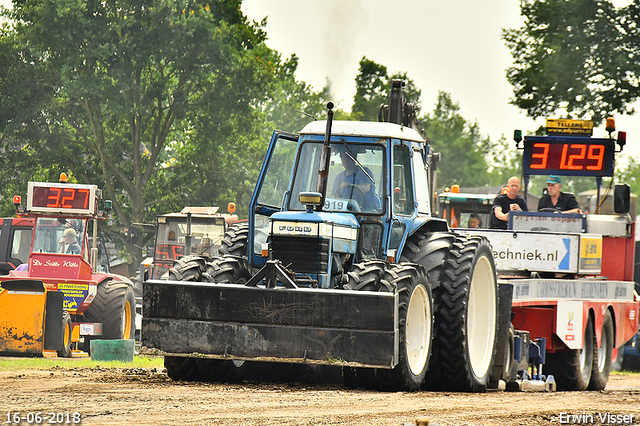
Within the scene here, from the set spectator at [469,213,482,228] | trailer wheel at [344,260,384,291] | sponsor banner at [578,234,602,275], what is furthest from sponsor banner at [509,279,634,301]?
spectator at [469,213,482,228]

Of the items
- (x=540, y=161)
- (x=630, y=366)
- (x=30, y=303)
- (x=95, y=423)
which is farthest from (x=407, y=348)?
(x=630, y=366)

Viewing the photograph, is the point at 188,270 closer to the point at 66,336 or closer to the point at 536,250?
the point at 536,250

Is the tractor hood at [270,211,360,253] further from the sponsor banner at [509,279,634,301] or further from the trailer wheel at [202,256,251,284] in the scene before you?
the sponsor banner at [509,279,634,301]

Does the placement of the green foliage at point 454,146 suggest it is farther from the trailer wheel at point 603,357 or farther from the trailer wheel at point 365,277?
the trailer wheel at point 365,277

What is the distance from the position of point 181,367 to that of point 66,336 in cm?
822

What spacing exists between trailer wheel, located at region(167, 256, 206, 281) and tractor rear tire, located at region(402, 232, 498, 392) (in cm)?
210

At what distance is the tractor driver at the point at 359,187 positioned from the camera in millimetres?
10133

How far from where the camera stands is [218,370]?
10.4m

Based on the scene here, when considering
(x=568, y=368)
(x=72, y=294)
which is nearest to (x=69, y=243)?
(x=72, y=294)

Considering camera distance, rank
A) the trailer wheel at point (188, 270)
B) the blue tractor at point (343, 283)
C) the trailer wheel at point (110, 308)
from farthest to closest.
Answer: the trailer wheel at point (110, 308) → the trailer wheel at point (188, 270) → the blue tractor at point (343, 283)

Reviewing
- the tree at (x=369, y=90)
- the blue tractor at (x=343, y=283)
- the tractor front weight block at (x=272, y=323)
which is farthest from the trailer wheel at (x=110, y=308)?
the tree at (x=369, y=90)

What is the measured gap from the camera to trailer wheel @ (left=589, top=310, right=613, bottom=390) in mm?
14250

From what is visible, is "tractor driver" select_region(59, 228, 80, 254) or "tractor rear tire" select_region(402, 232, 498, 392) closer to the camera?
"tractor rear tire" select_region(402, 232, 498, 392)

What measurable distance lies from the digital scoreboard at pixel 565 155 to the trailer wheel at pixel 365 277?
23.8ft
